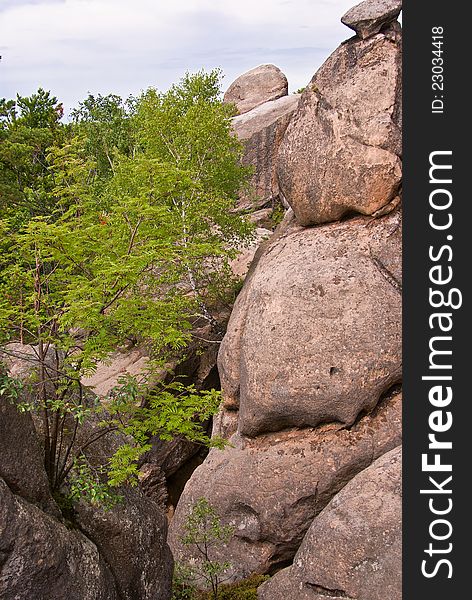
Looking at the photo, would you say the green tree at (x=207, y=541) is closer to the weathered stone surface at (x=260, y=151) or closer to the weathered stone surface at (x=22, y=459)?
the weathered stone surface at (x=22, y=459)

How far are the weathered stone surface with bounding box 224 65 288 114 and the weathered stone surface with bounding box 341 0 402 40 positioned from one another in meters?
20.5

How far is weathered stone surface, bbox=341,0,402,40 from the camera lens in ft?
59.0

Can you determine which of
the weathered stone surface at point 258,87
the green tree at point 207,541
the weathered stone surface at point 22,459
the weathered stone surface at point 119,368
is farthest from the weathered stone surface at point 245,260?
the weathered stone surface at point 22,459

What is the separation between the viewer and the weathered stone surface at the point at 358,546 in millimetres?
11547

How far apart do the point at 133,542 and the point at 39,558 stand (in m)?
2.45

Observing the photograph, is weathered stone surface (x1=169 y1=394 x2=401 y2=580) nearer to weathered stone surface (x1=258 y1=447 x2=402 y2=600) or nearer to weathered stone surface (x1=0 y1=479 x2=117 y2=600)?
weathered stone surface (x1=258 y1=447 x2=402 y2=600)

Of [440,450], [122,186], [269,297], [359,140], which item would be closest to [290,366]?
[269,297]

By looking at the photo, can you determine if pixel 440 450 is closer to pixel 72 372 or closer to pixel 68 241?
pixel 72 372

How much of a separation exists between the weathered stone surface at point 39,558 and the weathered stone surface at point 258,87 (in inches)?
1241

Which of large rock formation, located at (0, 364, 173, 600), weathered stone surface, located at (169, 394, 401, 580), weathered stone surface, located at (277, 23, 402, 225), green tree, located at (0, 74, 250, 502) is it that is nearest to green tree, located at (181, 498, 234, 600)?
weathered stone surface, located at (169, 394, 401, 580)

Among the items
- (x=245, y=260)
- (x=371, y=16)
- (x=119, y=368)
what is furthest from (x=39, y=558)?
(x=245, y=260)

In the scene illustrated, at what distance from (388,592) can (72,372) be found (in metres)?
5.83

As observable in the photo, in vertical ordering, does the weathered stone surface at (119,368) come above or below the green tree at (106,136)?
below

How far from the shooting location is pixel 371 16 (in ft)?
59.3
